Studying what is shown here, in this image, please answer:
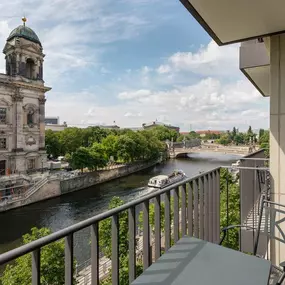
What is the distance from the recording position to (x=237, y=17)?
1.84 m

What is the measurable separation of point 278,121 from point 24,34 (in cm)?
2845

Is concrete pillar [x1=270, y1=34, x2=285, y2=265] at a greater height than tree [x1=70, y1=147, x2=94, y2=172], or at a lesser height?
greater

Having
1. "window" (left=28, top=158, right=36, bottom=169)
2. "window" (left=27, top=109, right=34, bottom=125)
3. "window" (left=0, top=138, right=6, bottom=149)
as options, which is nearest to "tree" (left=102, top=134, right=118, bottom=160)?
"window" (left=28, top=158, right=36, bottom=169)

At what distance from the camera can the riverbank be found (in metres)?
20.8

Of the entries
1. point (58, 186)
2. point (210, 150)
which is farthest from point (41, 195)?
point (210, 150)

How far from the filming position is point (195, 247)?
155 cm

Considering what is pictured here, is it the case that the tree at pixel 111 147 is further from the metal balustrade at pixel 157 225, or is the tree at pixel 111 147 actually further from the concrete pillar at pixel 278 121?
the concrete pillar at pixel 278 121

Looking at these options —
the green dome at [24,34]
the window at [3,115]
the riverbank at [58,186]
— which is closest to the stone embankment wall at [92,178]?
the riverbank at [58,186]

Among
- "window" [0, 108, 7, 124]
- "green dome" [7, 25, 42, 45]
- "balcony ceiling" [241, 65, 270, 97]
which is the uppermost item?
"green dome" [7, 25, 42, 45]

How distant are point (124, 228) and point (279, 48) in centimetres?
271

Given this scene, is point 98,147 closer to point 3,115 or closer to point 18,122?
point 18,122

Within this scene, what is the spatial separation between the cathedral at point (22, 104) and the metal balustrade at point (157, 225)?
25.2 meters

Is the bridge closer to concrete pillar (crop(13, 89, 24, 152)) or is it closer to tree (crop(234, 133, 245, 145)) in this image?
tree (crop(234, 133, 245, 145))

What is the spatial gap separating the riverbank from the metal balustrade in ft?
67.1
